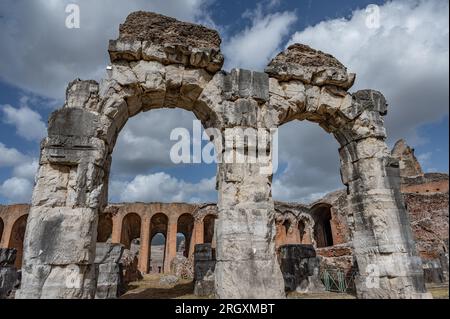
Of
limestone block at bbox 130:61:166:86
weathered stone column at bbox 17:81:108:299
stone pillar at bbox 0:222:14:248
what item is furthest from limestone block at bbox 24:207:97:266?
stone pillar at bbox 0:222:14:248

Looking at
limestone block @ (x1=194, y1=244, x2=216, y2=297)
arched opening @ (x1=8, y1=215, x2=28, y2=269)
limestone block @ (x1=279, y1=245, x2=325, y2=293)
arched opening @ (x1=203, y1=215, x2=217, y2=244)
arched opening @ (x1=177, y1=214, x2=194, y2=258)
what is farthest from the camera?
arched opening @ (x1=203, y1=215, x2=217, y2=244)

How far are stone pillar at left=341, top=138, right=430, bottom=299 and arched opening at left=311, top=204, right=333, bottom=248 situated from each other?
20.2 m

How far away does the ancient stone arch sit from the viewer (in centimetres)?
484

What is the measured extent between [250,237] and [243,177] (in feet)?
3.50

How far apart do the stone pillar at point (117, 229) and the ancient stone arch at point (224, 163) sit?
17.9 metres

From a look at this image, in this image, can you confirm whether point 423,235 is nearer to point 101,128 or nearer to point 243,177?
point 243,177

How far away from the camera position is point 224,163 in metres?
5.66

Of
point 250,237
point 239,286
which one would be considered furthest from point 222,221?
point 239,286

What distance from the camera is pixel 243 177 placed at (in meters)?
5.55

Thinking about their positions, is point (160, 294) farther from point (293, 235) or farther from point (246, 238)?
point (293, 235)

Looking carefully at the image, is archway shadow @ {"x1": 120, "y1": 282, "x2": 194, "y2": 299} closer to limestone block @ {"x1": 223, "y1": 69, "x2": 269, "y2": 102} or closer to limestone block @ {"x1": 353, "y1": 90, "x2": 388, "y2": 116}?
limestone block @ {"x1": 223, "y1": 69, "x2": 269, "y2": 102}

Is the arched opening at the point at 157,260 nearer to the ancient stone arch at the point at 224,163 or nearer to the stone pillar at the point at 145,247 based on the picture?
the stone pillar at the point at 145,247

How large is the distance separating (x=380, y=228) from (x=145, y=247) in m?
19.1

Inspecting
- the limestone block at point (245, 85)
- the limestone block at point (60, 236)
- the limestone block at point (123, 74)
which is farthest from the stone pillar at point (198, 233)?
the limestone block at point (123, 74)
